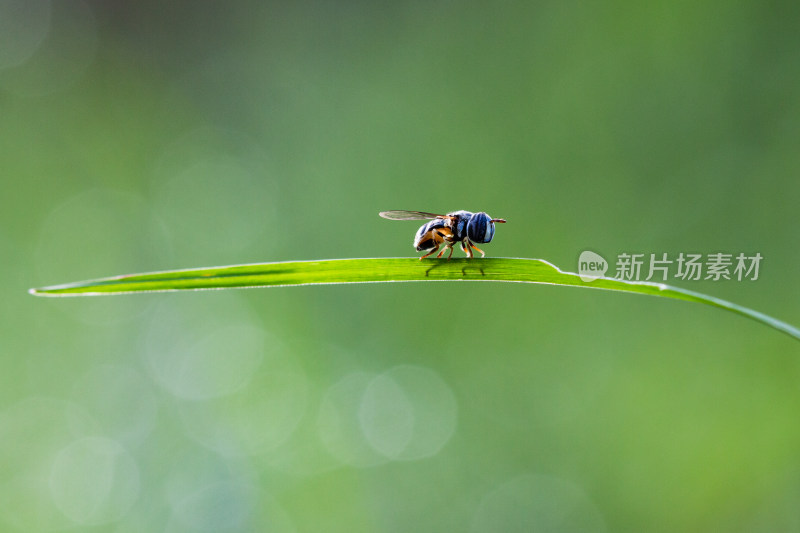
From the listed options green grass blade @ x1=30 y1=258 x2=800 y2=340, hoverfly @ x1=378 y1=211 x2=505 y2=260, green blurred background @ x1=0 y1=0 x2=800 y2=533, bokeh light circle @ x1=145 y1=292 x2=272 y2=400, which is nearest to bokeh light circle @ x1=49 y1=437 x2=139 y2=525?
green blurred background @ x1=0 y1=0 x2=800 y2=533

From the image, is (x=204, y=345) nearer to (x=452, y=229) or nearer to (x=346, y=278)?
(x=452, y=229)

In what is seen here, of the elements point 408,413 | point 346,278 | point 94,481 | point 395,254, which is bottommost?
point 94,481

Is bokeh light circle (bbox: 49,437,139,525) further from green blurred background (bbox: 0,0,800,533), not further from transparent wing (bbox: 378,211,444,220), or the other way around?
transparent wing (bbox: 378,211,444,220)

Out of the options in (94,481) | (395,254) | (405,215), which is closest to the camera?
(405,215)

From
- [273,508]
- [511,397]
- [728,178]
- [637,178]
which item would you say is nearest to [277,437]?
[273,508]

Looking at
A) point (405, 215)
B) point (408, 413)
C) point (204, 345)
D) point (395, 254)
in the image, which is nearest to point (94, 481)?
point (204, 345)

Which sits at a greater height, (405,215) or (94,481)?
(405,215)
